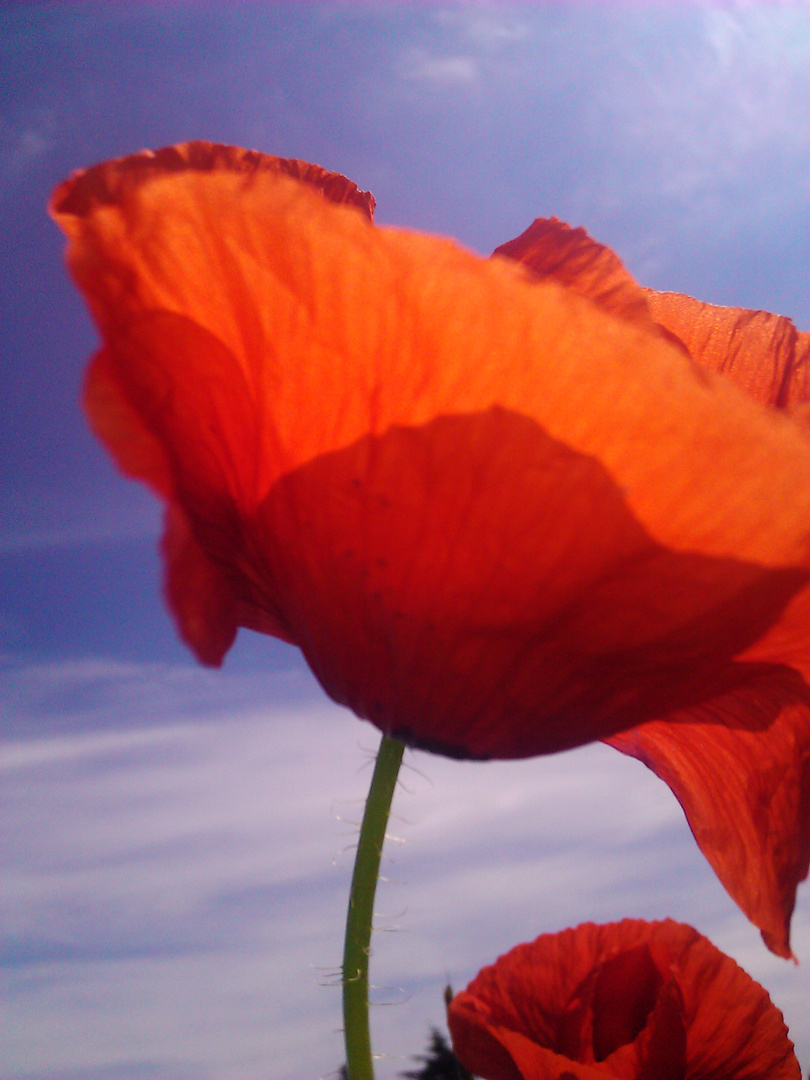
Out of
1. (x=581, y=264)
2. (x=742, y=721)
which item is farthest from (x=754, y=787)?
(x=581, y=264)

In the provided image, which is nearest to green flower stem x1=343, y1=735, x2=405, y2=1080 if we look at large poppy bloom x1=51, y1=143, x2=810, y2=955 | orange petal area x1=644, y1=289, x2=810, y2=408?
large poppy bloom x1=51, y1=143, x2=810, y2=955

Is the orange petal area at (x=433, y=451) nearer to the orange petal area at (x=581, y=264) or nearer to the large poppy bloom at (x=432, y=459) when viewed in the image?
the large poppy bloom at (x=432, y=459)

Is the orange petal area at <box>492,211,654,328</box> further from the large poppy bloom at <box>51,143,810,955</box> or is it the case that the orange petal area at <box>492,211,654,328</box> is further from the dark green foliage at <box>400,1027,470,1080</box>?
the dark green foliage at <box>400,1027,470,1080</box>

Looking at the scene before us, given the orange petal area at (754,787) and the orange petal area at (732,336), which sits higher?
the orange petal area at (732,336)

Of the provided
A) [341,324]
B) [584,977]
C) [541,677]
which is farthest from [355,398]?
[584,977]

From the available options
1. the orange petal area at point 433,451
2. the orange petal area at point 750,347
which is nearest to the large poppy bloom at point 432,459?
the orange petal area at point 433,451

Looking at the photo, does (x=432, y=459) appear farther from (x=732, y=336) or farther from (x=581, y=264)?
(x=732, y=336)
